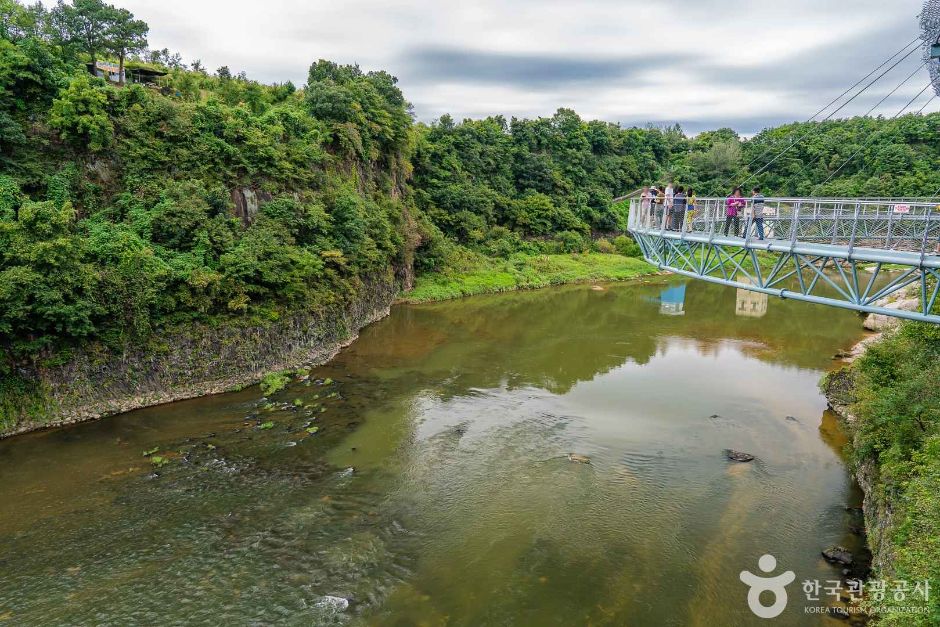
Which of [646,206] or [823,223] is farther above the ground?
[646,206]

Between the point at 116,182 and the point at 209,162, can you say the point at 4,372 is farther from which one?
the point at 209,162

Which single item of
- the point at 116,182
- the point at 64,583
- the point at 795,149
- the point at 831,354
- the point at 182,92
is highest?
the point at 795,149

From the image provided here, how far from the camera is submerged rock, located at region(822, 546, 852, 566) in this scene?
1169 centimetres

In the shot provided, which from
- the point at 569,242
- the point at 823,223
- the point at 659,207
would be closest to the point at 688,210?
the point at 659,207

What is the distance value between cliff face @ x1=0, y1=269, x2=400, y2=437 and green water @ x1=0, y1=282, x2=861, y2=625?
735mm

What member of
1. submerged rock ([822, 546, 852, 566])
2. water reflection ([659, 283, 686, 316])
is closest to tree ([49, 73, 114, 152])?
submerged rock ([822, 546, 852, 566])

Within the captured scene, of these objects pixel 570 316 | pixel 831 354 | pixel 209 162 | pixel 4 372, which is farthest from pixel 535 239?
pixel 4 372

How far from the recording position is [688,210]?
16891mm

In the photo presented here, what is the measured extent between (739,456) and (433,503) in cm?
966

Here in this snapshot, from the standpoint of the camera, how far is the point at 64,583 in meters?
10.9

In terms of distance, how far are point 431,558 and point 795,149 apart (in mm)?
71042

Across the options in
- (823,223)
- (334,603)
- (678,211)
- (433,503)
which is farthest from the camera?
(678,211)

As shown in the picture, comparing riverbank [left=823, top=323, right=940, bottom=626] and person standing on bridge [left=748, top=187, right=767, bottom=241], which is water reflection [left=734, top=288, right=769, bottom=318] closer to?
riverbank [left=823, top=323, right=940, bottom=626]

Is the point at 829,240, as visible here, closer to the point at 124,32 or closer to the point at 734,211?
the point at 734,211
